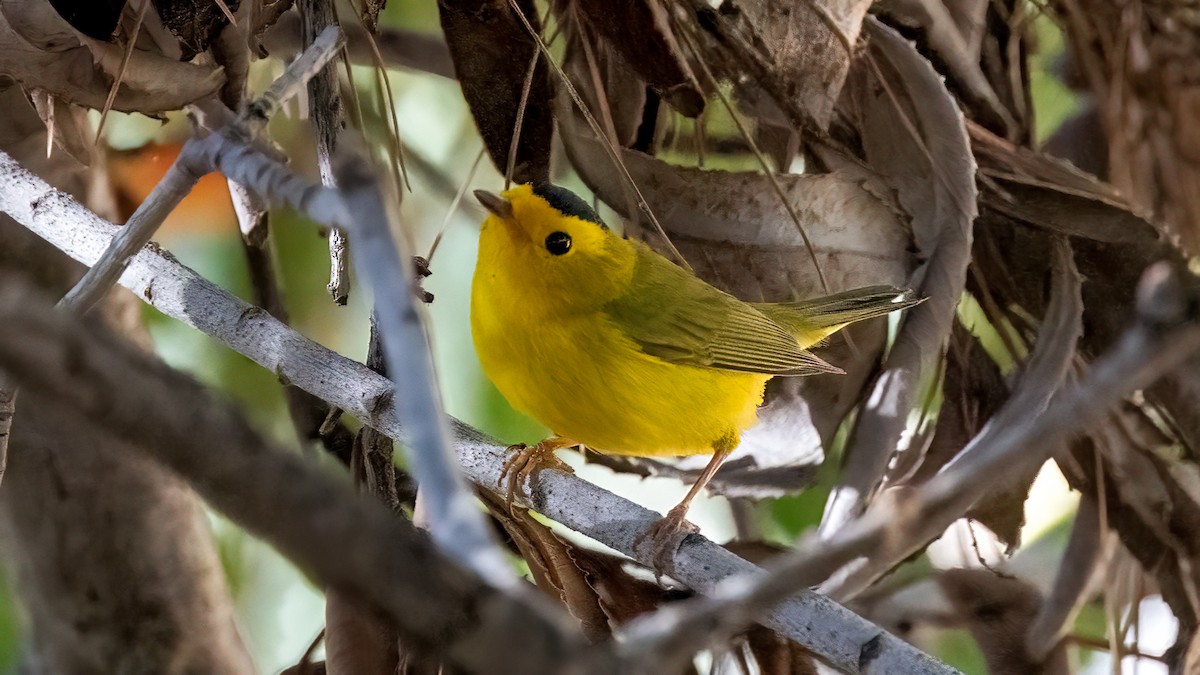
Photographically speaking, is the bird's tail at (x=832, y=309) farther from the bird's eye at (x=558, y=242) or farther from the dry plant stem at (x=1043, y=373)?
the bird's eye at (x=558, y=242)

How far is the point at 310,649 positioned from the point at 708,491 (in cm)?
94

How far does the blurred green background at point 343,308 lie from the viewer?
2596 millimetres

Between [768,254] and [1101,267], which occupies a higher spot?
[1101,267]

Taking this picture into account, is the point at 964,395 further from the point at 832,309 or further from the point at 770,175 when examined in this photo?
the point at 770,175

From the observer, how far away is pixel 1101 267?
2316 mm

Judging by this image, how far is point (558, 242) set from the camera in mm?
2066

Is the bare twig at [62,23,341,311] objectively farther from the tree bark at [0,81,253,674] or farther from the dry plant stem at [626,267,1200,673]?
the tree bark at [0,81,253,674]

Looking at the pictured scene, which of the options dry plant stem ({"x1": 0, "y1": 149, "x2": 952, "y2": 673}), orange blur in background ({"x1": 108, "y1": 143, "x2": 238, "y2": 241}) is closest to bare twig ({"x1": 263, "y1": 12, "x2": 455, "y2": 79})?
orange blur in background ({"x1": 108, "y1": 143, "x2": 238, "y2": 241})

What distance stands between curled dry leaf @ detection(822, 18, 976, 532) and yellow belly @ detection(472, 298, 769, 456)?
11.0 inches

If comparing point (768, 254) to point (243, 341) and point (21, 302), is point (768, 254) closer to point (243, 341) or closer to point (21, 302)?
point (243, 341)

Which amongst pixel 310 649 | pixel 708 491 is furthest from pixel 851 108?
pixel 310 649

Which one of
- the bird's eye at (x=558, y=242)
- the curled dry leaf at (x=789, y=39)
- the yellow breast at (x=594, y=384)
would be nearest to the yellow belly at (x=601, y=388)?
the yellow breast at (x=594, y=384)

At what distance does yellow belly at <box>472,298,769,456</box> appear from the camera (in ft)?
6.31

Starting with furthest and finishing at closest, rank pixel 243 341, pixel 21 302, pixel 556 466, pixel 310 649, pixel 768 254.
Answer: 1. pixel 768 254
2. pixel 556 466
3. pixel 310 649
4. pixel 243 341
5. pixel 21 302
